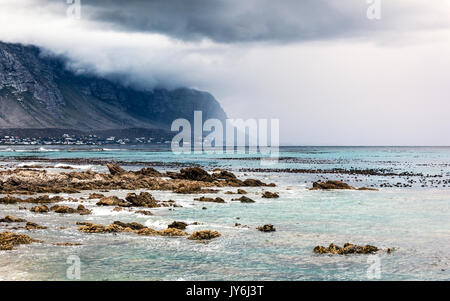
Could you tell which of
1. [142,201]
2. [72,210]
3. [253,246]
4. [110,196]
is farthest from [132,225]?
[110,196]

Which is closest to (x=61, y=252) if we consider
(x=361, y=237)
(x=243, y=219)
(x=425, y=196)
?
(x=243, y=219)

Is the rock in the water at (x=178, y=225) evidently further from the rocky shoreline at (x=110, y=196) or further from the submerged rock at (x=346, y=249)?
the submerged rock at (x=346, y=249)

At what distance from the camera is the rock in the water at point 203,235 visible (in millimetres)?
26562

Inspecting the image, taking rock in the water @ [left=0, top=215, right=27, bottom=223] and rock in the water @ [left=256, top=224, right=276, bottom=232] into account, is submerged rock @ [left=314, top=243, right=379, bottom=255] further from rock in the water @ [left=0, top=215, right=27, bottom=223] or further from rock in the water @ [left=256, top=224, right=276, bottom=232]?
rock in the water @ [left=0, top=215, right=27, bottom=223]

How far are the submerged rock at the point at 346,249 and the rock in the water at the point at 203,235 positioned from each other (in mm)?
6585

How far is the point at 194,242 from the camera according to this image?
84.4 feet

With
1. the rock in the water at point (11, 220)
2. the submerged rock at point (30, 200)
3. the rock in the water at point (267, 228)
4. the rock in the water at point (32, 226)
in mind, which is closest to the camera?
the rock in the water at point (32, 226)

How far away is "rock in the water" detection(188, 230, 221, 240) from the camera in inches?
1046

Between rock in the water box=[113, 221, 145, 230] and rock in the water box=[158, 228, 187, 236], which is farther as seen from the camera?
rock in the water box=[113, 221, 145, 230]

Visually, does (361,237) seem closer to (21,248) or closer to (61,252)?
(61,252)

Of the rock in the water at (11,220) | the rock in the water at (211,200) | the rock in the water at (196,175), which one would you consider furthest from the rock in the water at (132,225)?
the rock in the water at (196,175)

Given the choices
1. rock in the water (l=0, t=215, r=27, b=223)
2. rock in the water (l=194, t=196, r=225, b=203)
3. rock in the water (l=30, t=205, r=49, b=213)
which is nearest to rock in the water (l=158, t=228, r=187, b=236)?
rock in the water (l=0, t=215, r=27, b=223)

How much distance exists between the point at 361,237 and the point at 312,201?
698 inches

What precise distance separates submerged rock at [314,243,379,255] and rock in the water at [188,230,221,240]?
259 inches
